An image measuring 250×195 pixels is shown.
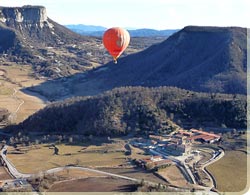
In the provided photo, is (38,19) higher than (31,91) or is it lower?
higher

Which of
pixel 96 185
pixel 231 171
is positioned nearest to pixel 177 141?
pixel 231 171

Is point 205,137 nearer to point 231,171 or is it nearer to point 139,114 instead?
point 139,114

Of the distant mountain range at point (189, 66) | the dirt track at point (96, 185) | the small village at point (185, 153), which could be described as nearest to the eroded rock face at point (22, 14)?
the distant mountain range at point (189, 66)

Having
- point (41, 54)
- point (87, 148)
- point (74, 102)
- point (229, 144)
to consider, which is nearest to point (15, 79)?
point (41, 54)

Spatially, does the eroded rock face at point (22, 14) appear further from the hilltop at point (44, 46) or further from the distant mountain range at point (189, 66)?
the distant mountain range at point (189, 66)

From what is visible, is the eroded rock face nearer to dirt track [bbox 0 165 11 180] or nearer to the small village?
the small village

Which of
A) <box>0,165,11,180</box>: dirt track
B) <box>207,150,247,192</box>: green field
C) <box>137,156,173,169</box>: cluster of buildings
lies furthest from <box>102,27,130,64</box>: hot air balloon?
<box>0,165,11,180</box>: dirt track

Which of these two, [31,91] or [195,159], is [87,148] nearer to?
[195,159]

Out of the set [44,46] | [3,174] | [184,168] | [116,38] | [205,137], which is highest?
[116,38]

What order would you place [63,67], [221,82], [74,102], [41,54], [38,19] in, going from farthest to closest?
1. [38,19]
2. [41,54]
3. [63,67]
4. [221,82]
5. [74,102]
